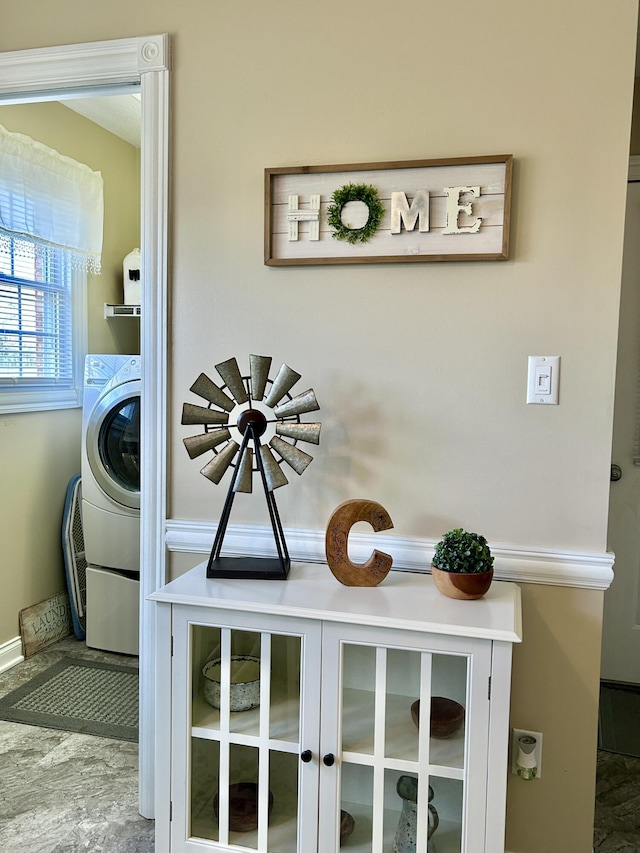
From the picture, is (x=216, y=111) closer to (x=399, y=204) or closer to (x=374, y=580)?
(x=399, y=204)

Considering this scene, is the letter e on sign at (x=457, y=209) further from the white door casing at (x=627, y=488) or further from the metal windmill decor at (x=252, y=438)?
the white door casing at (x=627, y=488)

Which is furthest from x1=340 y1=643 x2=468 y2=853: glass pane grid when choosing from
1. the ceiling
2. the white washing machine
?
the ceiling

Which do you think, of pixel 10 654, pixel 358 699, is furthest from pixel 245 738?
pixel 10 654

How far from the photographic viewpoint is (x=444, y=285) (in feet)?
5.52

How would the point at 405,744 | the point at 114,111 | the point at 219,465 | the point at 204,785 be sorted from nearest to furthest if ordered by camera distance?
the point at 405,744
the point at 204,785
the point at 219,465
the point at 114,111

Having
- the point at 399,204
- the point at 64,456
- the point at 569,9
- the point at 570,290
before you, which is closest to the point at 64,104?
the point at 64,456

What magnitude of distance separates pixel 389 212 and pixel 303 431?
61 cm

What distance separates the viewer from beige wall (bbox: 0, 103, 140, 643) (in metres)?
2.93

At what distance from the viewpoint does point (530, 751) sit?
1672 mm

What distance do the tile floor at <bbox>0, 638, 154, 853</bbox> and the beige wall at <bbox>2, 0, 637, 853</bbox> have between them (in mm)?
972

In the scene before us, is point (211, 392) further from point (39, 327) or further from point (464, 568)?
point (39, 327)

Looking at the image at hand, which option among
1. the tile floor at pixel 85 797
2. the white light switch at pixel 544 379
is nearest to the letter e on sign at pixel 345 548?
the white light switch at pixel 544 379

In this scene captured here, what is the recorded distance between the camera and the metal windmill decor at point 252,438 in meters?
1.63

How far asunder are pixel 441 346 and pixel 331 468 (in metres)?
0.44
